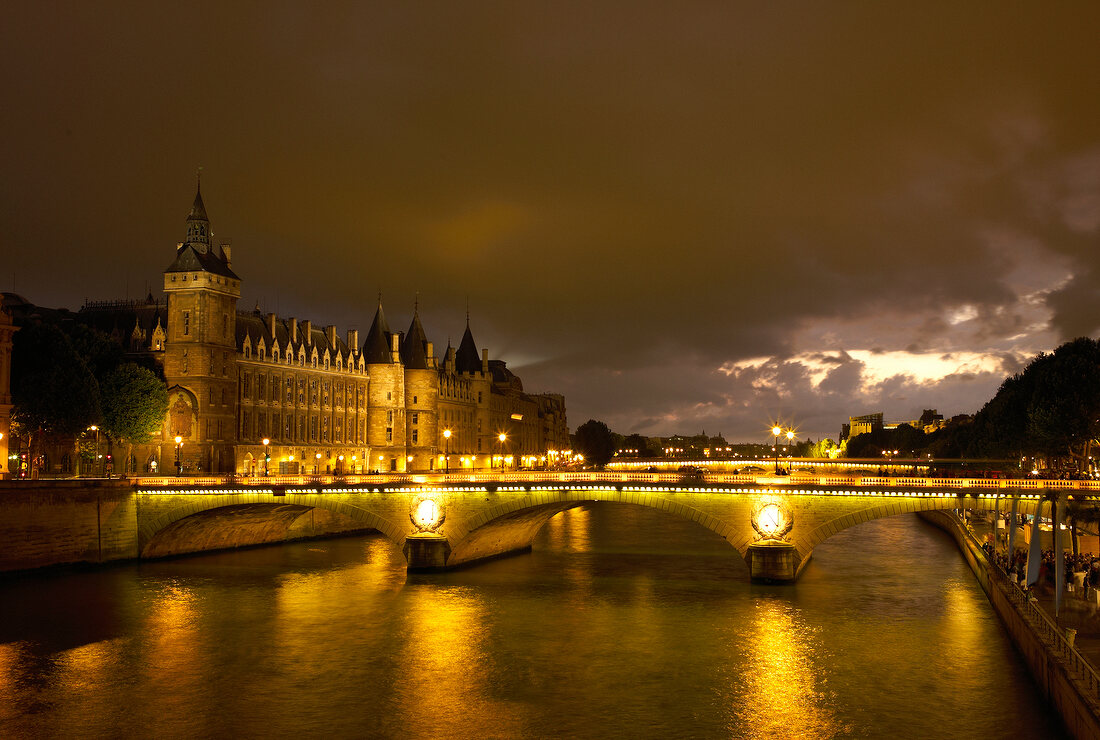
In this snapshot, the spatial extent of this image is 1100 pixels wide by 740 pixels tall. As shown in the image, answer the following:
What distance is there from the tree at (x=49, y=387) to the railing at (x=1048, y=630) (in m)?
68.2

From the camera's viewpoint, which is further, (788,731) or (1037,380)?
(1037,380)

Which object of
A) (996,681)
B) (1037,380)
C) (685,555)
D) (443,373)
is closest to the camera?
(996,681)

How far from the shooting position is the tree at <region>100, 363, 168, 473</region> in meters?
91.5

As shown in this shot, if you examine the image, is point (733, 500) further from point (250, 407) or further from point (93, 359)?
point (250, 407)

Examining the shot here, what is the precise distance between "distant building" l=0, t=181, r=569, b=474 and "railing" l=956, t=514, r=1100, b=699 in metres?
71.0

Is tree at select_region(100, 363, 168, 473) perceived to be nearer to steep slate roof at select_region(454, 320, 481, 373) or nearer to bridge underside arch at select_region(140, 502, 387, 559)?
bridge underside arch at select_region(140, 502, 387, 559)

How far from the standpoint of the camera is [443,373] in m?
165

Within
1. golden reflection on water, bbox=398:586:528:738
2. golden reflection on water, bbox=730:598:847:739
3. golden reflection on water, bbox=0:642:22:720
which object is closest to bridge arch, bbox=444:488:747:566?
golden reflection on water, bbox=398:586:528:738

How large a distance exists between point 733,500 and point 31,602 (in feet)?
134

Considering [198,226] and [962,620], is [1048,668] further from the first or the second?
[198,226]

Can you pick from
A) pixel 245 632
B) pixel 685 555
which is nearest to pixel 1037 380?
pixel 685 555

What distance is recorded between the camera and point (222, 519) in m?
79.0

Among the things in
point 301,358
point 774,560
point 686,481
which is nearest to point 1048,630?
point 774,560

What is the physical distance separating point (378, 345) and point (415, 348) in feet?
19.8
